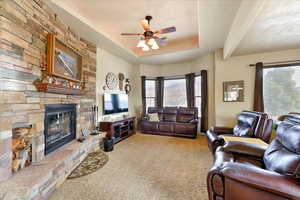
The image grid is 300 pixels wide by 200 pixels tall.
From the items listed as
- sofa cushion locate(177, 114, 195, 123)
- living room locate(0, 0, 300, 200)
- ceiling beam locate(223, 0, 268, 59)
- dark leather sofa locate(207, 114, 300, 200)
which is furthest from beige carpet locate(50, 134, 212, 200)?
ceiling beam locate(223, 0, 268, 59)

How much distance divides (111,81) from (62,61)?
2.06 meters

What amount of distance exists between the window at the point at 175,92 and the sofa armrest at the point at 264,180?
169 inches

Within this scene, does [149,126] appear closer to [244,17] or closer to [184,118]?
[184,118]

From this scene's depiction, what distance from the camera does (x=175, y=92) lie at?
5527 mm

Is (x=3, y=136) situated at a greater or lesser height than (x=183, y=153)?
greater

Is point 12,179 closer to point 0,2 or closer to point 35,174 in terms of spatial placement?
point 35,174

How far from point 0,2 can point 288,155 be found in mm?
3282

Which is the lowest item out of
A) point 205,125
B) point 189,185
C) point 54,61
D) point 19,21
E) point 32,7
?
point 189,185

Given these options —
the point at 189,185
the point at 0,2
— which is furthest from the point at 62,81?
the point at 189,185

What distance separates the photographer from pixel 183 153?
308 centimetres

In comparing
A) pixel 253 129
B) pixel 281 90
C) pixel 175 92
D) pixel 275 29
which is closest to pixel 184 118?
pixel 175 92

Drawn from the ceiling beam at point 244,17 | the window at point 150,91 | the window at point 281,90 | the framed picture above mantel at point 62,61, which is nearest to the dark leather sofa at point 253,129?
the window at point 281,90

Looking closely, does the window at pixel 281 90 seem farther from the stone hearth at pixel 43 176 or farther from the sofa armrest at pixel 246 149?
the stone hearth at pixel 43 176

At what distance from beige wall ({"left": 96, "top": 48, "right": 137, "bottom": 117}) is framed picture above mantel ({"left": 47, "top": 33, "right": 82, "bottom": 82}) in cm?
101
